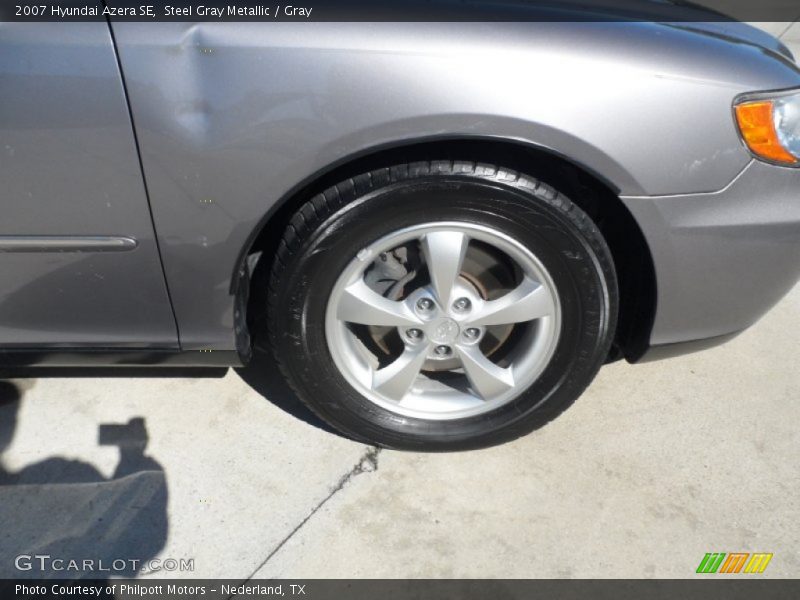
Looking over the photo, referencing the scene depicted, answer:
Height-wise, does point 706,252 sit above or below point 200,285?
above

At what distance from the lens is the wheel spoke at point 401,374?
1984 mm

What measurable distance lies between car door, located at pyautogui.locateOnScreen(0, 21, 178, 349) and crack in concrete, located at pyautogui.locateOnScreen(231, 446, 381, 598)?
600 millimetres

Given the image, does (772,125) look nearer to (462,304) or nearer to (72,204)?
(462,304)

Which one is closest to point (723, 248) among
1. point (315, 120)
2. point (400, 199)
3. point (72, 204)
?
point (400, 199)

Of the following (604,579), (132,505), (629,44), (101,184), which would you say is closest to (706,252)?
(629,44)

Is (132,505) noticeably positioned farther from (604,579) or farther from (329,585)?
(604,579)

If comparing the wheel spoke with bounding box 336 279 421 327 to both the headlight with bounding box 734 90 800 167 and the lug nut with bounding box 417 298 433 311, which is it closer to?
the lug nut with bounding box 417 298 433 311

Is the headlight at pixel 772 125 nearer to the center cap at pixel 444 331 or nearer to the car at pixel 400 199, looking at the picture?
the car at pixel 400 199

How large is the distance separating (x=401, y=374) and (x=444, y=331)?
7.0 inches

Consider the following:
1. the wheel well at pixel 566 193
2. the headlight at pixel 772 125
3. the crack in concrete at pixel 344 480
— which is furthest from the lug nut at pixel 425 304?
the headlight at pixel 772 125

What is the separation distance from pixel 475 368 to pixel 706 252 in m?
0.67

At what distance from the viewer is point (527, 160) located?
68.4 inches

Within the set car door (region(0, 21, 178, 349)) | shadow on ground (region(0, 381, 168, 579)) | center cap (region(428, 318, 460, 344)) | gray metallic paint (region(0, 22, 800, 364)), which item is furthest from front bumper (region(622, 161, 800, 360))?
shadow on ground (region(0, 381, 168, 579))

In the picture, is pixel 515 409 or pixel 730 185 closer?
pixel 730 185
